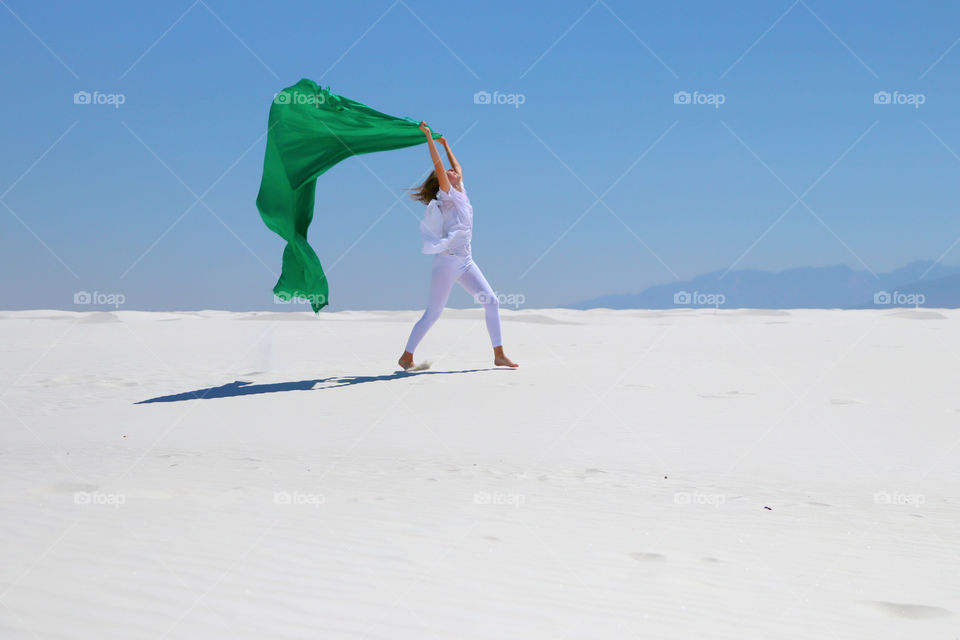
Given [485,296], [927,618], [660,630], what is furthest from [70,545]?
[485,296]

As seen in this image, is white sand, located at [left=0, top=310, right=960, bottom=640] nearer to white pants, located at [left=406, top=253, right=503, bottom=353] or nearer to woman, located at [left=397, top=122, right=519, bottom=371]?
white pants, located at [left=406, top=253, right=503, bottom=353]

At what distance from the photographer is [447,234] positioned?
10.4m

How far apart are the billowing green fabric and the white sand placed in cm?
158

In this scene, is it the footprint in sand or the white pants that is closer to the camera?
the footprint in sand

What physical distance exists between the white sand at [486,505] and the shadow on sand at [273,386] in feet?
0.33

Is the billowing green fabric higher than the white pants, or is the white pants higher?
the billowing green fabric

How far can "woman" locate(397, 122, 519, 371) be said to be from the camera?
10.3m

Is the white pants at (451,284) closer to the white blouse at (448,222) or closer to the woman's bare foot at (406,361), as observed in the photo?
the white blouse at (448,222)

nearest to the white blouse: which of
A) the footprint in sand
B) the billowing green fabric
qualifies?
the billowing green fabric

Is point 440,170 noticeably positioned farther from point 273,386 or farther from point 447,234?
point 273,386

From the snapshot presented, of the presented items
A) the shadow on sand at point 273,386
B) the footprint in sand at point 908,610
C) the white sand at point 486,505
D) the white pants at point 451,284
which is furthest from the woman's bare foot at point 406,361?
the footprint in sand at point 908,610

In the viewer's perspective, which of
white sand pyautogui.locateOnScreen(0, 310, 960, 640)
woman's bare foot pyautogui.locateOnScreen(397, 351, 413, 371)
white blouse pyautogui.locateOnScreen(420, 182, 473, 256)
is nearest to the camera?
white sand pyautogui.locateOnScreen(0, 310, 960, 640)

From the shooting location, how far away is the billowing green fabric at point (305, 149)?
10352 millimetres

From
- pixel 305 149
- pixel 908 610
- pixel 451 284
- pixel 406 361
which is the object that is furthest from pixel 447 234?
pixel 908 610
